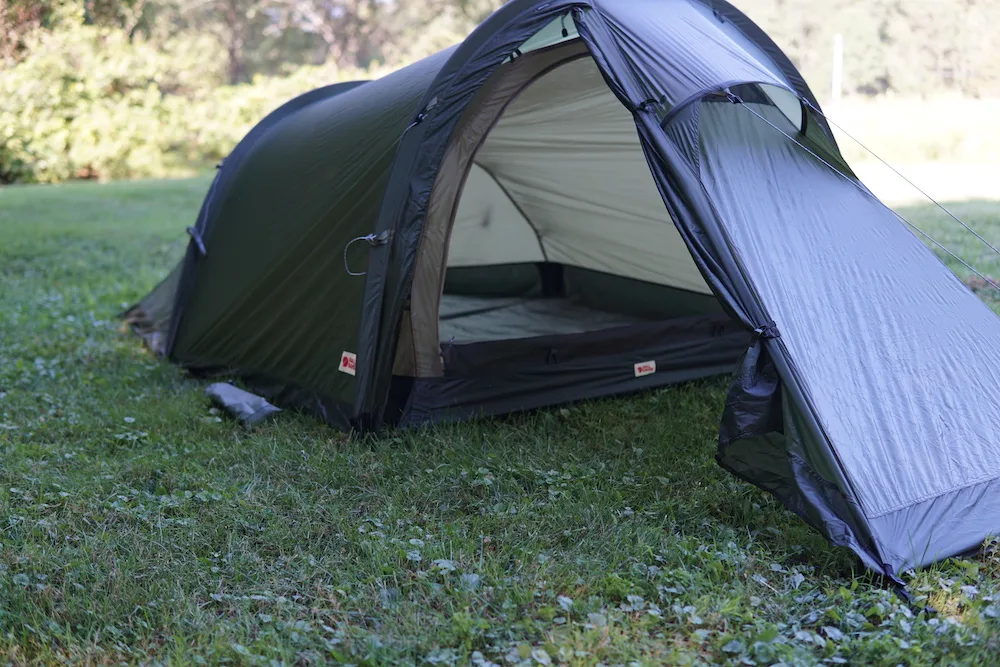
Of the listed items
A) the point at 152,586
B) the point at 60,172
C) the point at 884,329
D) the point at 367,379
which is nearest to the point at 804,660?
the point at 884,329

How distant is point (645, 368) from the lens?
406 centimetres

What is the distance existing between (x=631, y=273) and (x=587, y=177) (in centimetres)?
59

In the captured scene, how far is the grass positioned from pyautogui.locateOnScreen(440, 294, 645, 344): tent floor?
98 cm

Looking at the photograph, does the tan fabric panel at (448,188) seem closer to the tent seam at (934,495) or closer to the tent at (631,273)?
the tent at (631,273)

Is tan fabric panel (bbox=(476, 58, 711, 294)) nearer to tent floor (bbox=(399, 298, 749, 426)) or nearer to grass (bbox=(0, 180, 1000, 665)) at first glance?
tent floor (bbox=(399, 298, 749, 426))

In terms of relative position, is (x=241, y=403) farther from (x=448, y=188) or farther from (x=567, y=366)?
(x=567, y=366)

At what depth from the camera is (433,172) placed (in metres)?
3.41

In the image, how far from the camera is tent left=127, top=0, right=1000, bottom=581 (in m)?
2.57

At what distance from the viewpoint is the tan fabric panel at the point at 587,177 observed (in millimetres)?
4379

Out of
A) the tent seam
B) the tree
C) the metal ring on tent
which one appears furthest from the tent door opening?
the tree

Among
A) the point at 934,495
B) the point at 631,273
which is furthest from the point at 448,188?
the point at 934,495

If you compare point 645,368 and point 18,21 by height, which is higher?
point 18,21

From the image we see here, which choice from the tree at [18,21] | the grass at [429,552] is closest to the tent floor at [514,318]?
the grass at [429,552]

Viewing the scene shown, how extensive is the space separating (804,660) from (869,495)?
0.57 metres
